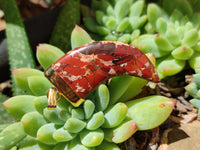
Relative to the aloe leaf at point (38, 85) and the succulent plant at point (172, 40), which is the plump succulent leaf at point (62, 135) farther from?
the succulent plant at point (172, 40)

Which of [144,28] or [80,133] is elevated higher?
[144,28]

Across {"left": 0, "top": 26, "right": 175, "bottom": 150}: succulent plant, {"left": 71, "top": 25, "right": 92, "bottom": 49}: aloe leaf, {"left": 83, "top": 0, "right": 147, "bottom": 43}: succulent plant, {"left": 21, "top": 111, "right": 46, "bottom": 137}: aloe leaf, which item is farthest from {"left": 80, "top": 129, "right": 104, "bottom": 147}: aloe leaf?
{"left": 83, "top": 0, "right": 147, "bottom": 43}: succulent plant

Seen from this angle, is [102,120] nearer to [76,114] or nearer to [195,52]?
[76,114]

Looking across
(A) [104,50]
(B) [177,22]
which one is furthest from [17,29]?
(B) [177,22]

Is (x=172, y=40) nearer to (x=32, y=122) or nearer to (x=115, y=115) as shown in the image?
(x=115, y=115)

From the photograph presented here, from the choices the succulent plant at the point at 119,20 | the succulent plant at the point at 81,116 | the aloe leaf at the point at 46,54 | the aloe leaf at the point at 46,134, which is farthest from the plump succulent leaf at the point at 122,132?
the succulent plant at the point at 119,20

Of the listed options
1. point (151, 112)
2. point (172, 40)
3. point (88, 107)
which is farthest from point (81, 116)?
point (172, 40)
